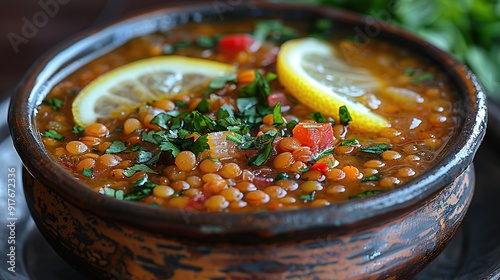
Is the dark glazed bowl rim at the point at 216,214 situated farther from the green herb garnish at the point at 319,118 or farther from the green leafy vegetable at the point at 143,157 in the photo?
the green herb garnish at the point at 319,118

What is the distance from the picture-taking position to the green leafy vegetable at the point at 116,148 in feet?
8.55

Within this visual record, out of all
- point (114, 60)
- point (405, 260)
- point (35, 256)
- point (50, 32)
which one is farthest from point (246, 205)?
point (50, 32)

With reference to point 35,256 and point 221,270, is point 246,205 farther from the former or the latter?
point 35,256

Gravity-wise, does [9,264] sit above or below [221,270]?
below

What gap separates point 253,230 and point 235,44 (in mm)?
1657

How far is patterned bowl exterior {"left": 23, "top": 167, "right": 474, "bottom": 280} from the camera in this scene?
6.84 ft

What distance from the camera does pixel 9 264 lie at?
2.66 meters

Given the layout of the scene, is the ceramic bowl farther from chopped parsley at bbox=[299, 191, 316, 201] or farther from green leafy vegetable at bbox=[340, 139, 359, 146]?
green leafy vegetable at bbox=[340, 139, 359, 146]

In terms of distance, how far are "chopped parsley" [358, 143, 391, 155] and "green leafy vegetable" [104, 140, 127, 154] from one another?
3.03 ft

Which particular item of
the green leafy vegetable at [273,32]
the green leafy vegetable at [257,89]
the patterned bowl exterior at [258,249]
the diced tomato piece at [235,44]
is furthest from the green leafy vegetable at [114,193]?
the green leafy vegetable at [273,32]

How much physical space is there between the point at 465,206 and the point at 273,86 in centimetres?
101

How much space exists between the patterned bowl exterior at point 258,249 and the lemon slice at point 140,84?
0.57 m

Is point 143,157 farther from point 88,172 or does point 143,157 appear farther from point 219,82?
point 219,82

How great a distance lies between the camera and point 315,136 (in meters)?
2.56
